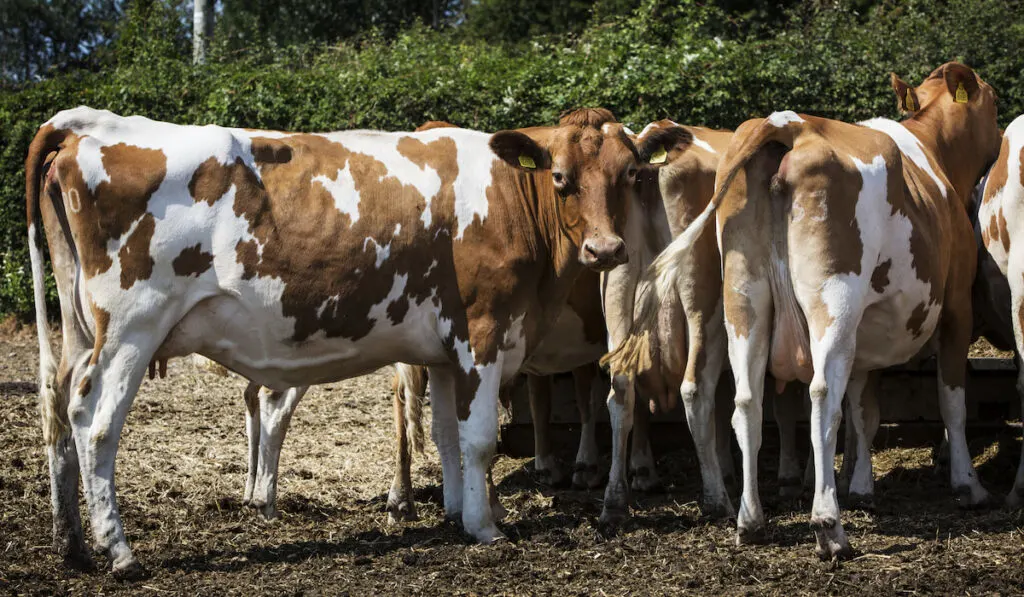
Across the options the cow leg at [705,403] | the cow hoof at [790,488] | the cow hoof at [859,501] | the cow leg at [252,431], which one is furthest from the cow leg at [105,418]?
the cow hoof at [859,501]

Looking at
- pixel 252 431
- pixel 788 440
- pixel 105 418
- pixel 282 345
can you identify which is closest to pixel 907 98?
pixel 788 440

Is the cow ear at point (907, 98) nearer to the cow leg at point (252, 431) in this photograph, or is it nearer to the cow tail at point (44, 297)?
the cow leg at point (252, 431)

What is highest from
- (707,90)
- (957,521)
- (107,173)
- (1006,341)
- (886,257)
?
(707,90)

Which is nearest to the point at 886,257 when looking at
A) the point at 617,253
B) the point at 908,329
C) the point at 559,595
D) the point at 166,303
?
the point at 908,329

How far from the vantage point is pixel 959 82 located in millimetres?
8133

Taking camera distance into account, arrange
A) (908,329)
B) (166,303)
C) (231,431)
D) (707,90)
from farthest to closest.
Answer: (707,90) → (231,431) → (908,329) → (166,303)

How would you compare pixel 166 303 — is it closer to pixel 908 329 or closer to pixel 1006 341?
pixel 908 329

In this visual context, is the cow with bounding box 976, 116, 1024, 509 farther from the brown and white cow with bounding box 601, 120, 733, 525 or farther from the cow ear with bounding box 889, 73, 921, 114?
the brown and white cow with bounding box 601, 120, 733, 525

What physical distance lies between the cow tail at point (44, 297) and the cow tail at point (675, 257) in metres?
2.99

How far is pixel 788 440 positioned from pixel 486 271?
2745 mm

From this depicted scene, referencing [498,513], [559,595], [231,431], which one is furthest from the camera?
[231,431]

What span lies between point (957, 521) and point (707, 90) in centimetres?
707

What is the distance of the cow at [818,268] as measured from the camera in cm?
596

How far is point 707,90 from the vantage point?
12.6m
